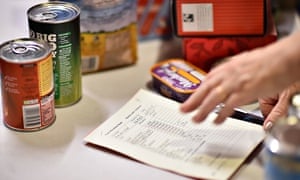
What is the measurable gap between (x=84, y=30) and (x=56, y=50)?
12 cm

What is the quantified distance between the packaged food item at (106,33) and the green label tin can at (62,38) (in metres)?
0.07

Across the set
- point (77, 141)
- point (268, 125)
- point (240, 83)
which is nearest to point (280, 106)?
point (268, 125)

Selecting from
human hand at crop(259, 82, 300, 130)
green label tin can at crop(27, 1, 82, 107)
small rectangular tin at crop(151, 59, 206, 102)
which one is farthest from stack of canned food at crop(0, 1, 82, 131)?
human hand at crop(259, 82, 300, 130)

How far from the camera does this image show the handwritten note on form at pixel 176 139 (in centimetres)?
97

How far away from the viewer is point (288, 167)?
82 centimetres

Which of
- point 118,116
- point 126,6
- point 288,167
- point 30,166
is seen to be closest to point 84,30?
point 126,6

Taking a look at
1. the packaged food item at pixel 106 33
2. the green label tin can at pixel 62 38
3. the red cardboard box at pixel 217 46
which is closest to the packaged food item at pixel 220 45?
the red cardboard box at pixel 217 46

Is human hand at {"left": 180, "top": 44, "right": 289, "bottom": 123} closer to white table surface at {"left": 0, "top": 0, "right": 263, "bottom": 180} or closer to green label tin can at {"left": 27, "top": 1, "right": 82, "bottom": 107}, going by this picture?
white table surface at {"left": 0, "top": 0, "right": 263, "bottom": 180}

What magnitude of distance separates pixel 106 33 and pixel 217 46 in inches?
7.6

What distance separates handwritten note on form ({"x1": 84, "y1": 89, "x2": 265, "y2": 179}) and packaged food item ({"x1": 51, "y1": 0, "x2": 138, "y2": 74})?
0.46ft

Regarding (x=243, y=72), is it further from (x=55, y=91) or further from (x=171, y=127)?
(x=55, y=91)

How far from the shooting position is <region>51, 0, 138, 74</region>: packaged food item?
3.89 ft

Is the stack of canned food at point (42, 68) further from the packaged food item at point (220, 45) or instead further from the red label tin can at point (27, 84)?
the packaged food item at point (220, 45)

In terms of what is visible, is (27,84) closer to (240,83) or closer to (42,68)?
(42,68)
